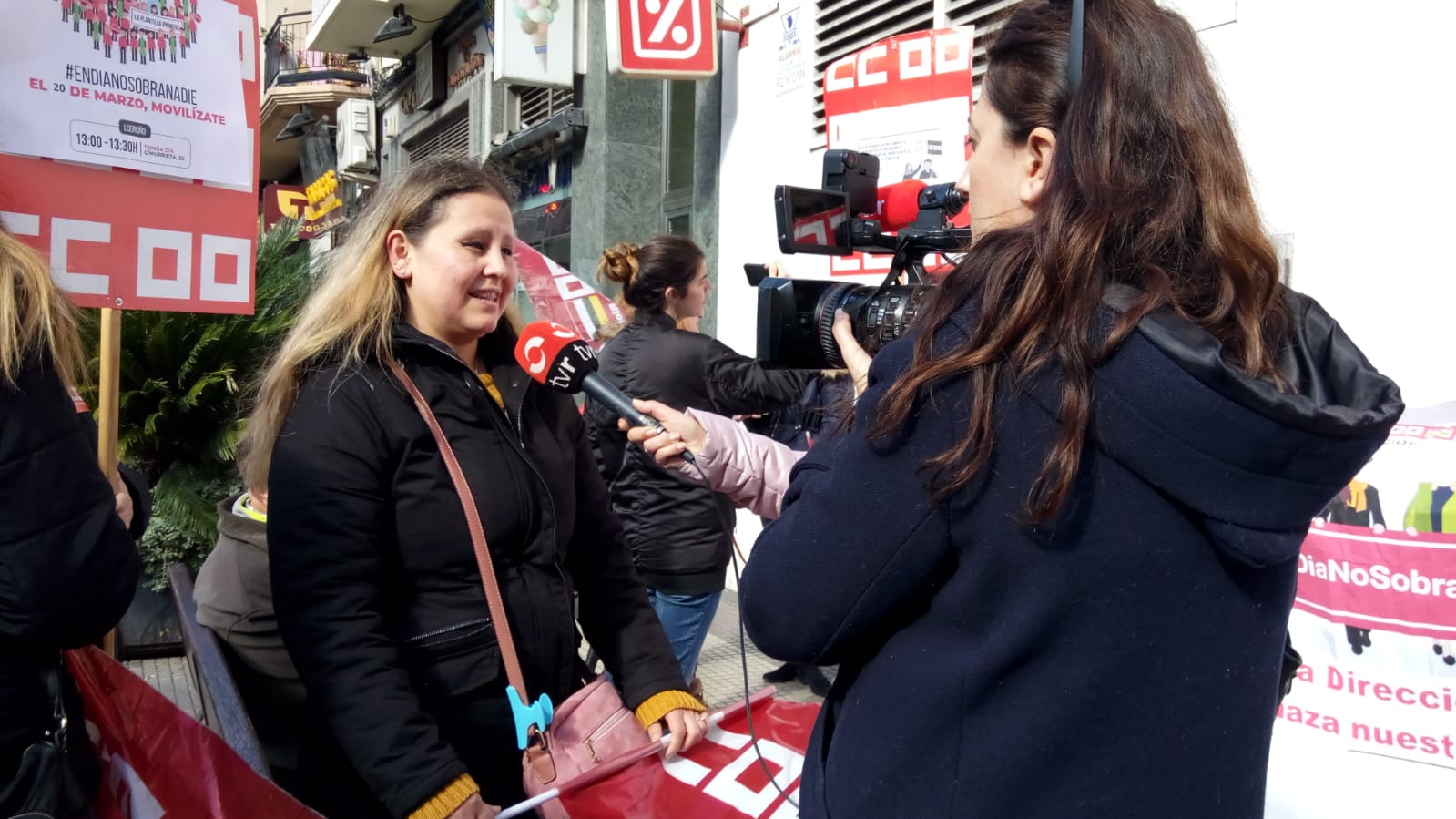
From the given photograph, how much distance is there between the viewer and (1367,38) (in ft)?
12.0

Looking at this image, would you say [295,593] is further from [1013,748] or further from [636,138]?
[636,138]

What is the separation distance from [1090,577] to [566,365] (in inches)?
43.7

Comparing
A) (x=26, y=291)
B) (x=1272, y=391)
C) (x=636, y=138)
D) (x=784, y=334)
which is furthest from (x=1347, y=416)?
(x=636, y=138)

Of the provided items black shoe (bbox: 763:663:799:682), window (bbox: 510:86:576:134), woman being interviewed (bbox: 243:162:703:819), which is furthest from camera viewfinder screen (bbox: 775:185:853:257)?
window (bbox: 510:86:576:134)

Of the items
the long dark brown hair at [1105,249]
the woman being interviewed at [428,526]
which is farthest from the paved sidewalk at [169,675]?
the long dark brown hair at [1105,249]

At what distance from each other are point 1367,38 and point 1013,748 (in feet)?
12.1

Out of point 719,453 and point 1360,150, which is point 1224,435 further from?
point 1360,150

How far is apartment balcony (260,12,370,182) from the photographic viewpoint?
75.5 feet

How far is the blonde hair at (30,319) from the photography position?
1438mm

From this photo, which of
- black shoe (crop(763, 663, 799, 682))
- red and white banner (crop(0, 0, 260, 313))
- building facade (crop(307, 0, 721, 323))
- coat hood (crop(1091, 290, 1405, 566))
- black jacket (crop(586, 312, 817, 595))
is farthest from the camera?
building facade (crop(307, 0, 721, 323))

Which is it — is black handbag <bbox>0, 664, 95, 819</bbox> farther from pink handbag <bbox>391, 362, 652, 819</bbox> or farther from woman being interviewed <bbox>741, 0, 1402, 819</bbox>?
woman being interviewed <bbox>741, 0, 1402, 819</bbox>

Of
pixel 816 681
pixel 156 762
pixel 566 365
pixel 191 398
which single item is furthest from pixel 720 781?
pixel 191 398

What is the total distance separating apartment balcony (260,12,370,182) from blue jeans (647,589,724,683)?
19.7m

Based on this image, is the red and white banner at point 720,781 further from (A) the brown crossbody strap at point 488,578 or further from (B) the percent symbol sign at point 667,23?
(B) the percent symbol sign at point 667,23
